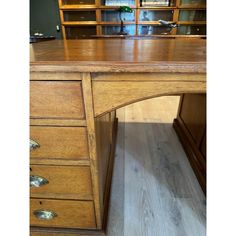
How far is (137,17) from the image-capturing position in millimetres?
3240

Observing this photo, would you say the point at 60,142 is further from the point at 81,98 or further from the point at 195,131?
the point at 195,131

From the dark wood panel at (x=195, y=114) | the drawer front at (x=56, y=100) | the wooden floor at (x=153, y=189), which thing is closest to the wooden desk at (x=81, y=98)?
the drawer front at (x=56, y=100)

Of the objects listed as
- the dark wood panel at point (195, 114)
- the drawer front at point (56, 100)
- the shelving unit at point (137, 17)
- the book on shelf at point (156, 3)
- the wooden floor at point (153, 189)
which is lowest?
the wooden floor at point (153, 189)

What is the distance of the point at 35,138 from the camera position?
666 mm

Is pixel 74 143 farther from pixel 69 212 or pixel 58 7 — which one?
pixel 58 7

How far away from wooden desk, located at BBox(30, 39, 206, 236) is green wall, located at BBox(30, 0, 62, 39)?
360 centimetres

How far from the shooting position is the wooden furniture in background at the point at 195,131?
3.96ft

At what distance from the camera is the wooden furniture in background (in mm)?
1207

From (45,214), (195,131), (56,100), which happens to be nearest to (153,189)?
(195,131)

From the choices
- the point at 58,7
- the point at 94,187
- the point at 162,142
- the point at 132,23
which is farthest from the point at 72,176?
the point at 58,7

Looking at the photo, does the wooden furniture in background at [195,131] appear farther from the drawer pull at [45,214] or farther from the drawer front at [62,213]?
the drawer pull at [45,214]

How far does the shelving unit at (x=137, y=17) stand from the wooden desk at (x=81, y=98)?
2871 millimetres

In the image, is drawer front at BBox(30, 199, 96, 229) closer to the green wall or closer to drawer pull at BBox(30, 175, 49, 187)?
drawer pull at BBox(30, 175, 49, 187)
